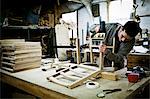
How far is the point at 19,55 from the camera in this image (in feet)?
11.2

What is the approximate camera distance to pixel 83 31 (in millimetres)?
9539

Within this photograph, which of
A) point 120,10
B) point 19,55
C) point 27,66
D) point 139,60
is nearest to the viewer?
point 19,55

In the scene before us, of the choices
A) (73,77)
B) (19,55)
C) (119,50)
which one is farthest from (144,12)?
(73,77)

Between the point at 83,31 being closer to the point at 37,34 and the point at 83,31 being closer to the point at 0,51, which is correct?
the point at 37,34

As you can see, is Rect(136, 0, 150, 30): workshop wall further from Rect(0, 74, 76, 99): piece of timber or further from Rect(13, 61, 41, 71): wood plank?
Rect(0, 74, 76, 99): piece of timber

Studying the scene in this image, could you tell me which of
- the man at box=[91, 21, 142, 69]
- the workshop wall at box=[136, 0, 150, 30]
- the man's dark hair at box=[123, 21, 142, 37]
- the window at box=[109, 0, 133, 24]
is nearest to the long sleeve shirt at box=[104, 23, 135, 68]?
the man at box=[91, 21, 142, 69]

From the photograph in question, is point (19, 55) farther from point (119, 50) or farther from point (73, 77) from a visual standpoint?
point (119, 50)

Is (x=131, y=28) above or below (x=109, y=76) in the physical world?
above

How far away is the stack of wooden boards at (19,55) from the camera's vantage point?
333 centimetres

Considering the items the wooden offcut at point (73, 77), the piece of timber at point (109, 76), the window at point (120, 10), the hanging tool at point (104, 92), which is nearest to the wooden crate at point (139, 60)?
the window at point (120, 10)

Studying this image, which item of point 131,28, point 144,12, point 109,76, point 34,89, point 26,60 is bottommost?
point 34,89

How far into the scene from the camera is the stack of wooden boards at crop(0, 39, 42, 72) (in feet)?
10.9

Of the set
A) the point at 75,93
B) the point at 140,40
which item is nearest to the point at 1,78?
the point at 75,93

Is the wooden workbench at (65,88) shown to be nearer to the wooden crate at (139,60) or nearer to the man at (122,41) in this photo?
the man at (122,41)
